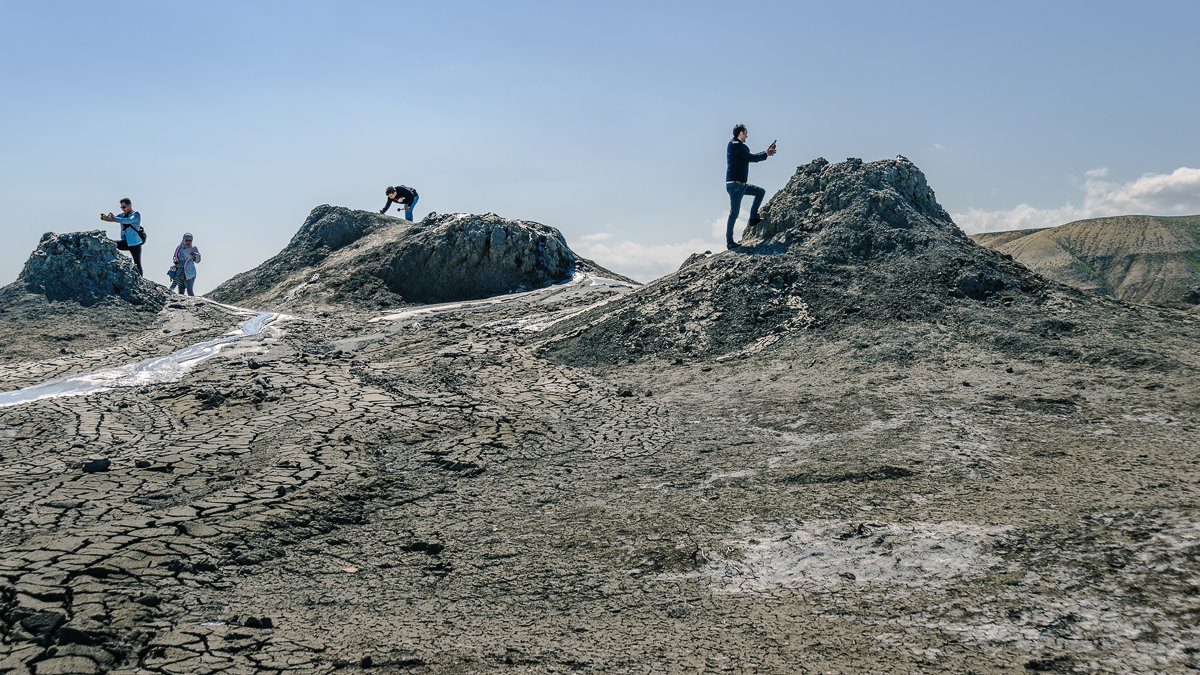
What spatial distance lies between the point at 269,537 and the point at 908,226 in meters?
8.29

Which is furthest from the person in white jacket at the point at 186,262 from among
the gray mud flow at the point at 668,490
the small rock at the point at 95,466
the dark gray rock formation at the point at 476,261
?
the small rock at the point at 95,466

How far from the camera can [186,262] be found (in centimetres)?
1473

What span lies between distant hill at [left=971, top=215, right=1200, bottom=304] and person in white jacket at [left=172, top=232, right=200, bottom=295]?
38.7 m

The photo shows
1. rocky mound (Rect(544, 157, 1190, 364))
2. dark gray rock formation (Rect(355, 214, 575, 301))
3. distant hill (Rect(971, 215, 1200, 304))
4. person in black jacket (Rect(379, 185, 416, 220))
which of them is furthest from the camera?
distant hill (Rect(971, 215, 1200, 304))

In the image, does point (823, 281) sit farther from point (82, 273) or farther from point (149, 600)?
point (82, 273)

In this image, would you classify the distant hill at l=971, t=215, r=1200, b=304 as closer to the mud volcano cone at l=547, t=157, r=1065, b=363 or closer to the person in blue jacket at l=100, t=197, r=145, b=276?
the mud volcano cone at l=547, t=157, r=1065, b=363

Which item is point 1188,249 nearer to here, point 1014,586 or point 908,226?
point 908,226

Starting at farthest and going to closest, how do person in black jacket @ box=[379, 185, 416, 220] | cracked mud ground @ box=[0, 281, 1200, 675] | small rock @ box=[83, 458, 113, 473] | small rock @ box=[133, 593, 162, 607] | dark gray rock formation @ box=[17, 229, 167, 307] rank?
person in black jacket @ box=[379, 185, 416, 220] < dark gray rock formation @ box=[17, 229, 167, 307] < small rock @ box=[83, 458, 113, 473] < small rock @ box=[133, 593, 162, 607] < cracked mud ground @ box=[0, 281, 1200, 675]

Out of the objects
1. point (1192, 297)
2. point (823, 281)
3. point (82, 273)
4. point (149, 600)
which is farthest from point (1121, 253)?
point (149, 600)

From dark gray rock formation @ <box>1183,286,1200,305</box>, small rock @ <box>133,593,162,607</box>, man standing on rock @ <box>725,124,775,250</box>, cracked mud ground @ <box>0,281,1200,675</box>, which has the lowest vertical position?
small rock @ <box>133,593,162,607</box>

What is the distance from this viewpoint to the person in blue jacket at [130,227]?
41.8 ft

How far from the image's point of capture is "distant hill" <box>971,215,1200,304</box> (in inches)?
1606

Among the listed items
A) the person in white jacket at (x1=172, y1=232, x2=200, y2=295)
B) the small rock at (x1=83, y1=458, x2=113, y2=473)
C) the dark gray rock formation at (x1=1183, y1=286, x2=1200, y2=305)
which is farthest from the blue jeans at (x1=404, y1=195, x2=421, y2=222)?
the dark gray rock formation at (x1=1183, y1=286, x2=1200, y2=305)

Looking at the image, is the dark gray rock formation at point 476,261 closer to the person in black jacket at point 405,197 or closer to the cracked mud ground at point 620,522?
the person in black jacket at point 405,197
